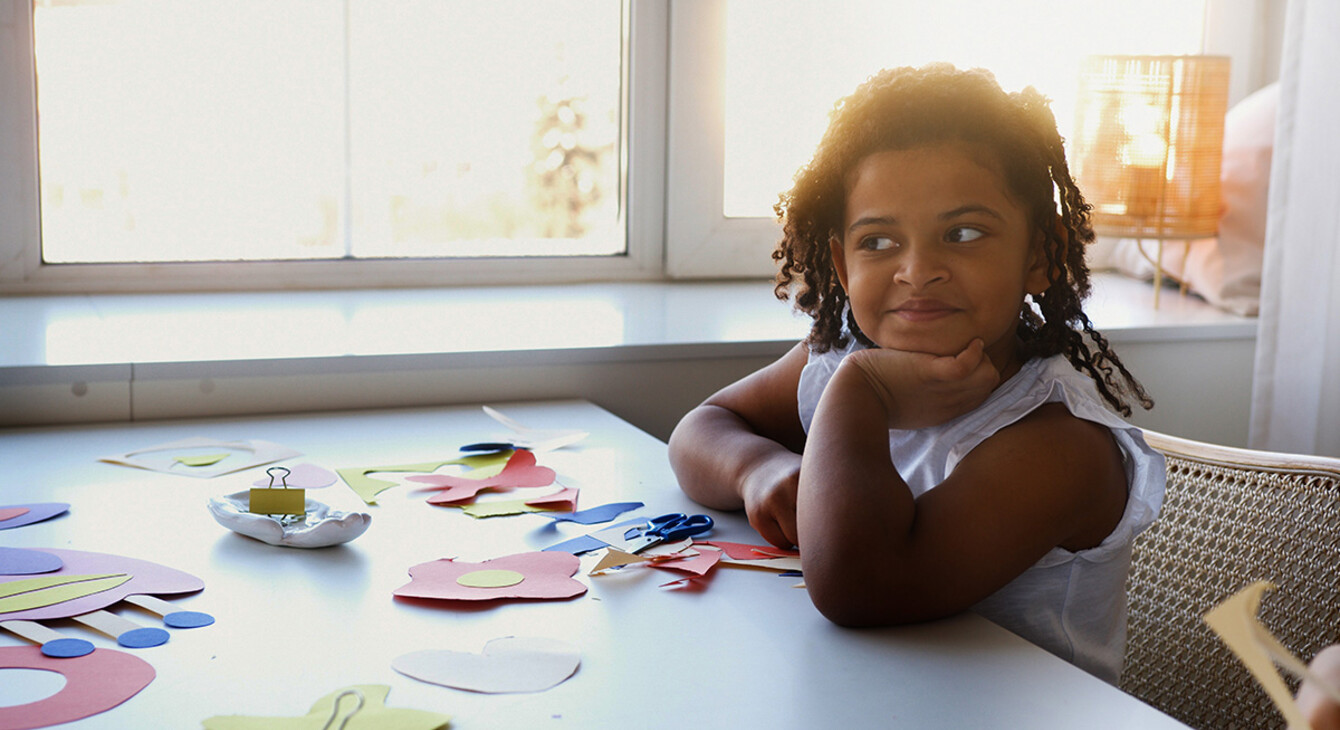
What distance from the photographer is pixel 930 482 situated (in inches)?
38.6

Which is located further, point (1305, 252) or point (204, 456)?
point (1305, 252)

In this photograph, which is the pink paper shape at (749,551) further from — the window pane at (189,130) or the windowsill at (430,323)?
the window pane at (189,130)

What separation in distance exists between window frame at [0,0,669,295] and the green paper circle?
1.13 meters

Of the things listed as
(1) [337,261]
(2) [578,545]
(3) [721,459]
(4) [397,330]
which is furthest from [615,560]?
(1) [337,261]

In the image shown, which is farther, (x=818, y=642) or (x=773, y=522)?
(x=773, y=522)

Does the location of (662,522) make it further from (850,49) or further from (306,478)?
(850,49)

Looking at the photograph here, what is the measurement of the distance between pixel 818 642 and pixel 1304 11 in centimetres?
140

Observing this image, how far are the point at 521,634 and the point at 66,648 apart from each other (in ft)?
0.90

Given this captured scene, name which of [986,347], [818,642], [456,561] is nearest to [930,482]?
[986,347]

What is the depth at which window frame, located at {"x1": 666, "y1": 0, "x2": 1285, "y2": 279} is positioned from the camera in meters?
2.02

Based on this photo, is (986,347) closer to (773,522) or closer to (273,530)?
(773,522)

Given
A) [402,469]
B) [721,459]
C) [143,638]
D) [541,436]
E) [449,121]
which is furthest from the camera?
[449,121]

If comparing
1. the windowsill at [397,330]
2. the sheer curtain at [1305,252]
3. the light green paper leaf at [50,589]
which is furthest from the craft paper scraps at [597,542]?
the sheer curtain at [1305,252]

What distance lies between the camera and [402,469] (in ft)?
3.91
